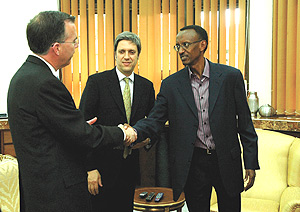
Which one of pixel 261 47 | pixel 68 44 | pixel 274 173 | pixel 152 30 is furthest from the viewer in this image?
pixel 152 30

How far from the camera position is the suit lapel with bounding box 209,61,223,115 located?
1.92 metres

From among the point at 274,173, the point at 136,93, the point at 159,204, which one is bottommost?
the point at 159,204

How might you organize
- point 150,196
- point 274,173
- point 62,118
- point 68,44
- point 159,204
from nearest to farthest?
point 62,118 < point 68,44 < point 159,204 < point 150,196 < point 274,173

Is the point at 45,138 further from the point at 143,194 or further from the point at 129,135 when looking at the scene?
the point at 143,194

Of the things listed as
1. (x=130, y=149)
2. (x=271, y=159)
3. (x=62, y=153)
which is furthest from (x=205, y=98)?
(x=271, y=159)

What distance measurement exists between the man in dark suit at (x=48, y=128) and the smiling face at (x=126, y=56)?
2.23ft

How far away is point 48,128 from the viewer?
1.51m

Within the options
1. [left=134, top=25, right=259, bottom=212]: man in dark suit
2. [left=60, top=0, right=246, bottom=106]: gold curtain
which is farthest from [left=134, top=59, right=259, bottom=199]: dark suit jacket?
[left=60, top=0, right=246, bottom=106]: gold curtain

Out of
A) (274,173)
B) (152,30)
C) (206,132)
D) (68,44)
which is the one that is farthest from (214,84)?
(152,30)

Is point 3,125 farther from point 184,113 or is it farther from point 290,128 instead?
point 290,128

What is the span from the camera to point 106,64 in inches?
178

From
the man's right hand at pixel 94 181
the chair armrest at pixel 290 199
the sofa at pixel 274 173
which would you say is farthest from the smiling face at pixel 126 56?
the chair armrest at pixel 290 199

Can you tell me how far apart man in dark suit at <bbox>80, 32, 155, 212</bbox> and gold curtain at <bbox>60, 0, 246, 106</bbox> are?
2113 mm

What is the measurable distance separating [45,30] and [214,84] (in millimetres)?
971
